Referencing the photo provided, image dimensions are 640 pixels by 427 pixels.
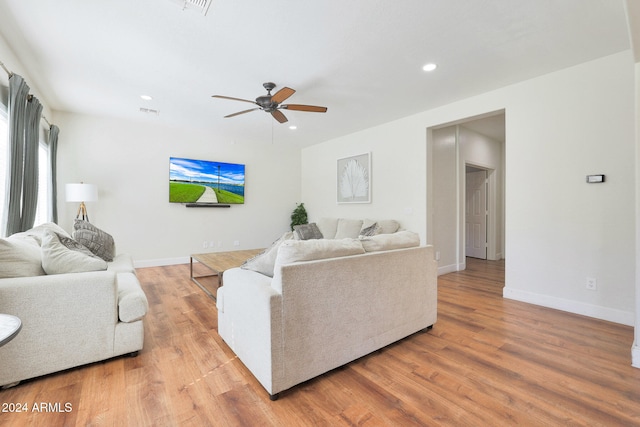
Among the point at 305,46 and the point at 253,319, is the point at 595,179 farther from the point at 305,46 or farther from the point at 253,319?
the point at 253,319

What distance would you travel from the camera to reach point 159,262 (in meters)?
5.25

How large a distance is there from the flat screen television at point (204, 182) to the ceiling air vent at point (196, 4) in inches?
149

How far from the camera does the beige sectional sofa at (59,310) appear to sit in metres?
1.71

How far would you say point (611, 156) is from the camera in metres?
2.77

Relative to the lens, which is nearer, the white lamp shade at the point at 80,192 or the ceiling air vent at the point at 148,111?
the white lamp shade at the point at 80,192

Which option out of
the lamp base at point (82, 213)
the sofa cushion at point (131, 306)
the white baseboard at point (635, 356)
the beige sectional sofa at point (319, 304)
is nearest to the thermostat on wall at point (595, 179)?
the white baseboard at point (635, 356)

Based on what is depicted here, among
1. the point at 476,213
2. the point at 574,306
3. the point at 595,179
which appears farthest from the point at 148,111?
the point at 476,213

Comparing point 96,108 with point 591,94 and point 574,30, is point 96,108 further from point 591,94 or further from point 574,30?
point 591,94

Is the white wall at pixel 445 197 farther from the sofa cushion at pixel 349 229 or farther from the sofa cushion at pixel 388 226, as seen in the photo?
the sofa cushion at pixel 349 229

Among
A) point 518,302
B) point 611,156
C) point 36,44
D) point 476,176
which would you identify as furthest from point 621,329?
point 36,44

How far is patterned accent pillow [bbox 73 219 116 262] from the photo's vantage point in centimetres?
297

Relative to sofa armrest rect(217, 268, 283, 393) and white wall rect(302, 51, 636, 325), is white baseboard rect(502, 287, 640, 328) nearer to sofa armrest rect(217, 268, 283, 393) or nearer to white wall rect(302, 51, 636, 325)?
white wall rect(302, 51, 636, 325)

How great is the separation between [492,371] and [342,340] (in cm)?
106

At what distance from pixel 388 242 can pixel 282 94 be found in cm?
199
